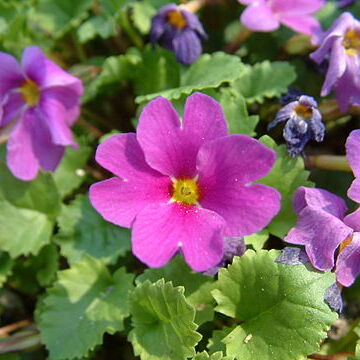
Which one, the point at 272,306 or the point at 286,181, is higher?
the point at 286,181

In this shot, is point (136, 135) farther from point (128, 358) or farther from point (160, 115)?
point (128, 358)

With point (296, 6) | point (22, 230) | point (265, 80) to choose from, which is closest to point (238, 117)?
point (265, 80)

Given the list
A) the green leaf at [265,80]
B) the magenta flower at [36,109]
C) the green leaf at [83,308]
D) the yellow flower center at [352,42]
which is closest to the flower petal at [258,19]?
the green leaf at [265,80]

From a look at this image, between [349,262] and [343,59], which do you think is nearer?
[349,262]

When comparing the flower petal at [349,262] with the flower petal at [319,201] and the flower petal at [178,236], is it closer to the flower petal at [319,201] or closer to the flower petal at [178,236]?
the flower petal at [319,201]

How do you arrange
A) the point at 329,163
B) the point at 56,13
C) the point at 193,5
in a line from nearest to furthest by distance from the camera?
1. the point at 329,163
2. the point at 193,5
3. the point at 56,13

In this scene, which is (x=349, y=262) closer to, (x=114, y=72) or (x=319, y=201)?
(x=319, y=201)

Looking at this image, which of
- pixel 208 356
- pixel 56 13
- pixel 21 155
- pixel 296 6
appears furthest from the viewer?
pixel 56 13
